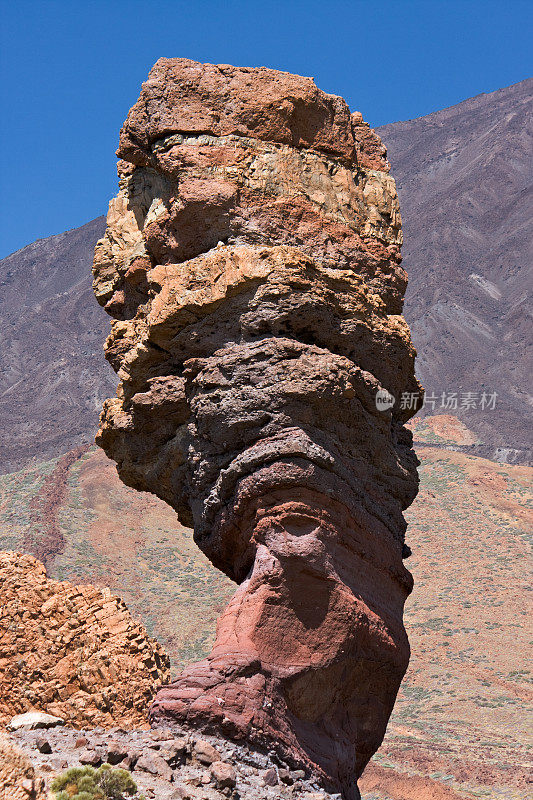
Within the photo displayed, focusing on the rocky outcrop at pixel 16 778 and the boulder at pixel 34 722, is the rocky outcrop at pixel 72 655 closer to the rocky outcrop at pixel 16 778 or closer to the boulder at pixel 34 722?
the boulder at pixel 34 722

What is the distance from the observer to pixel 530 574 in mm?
35406

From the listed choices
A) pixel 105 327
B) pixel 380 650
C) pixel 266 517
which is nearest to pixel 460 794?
pixel 380 650

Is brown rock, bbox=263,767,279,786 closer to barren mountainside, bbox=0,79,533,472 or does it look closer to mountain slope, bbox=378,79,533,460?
barren mountainside, bbox=0,79,533,472

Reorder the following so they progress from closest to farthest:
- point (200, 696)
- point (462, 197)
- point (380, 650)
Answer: point (200, 696)
point (380, 650)
point (462, 197)

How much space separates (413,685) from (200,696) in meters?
22.1

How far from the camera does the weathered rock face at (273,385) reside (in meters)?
7.94

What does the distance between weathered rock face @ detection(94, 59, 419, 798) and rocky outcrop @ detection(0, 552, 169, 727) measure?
1372mm

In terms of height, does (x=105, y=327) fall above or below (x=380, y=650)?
above

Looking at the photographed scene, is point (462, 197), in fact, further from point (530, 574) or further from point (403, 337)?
point (403, 337)

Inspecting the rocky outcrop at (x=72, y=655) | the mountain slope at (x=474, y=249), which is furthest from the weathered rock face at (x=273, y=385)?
the mountain slope at (x=474, y=249)

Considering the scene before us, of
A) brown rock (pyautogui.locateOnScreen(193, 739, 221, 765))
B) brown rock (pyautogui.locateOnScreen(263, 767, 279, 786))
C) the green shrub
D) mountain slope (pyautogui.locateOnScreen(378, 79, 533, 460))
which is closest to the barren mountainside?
mountain slope (pyautogui.locateOnScreen(378, 79, 533, 460))

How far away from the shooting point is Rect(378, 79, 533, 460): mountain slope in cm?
8725

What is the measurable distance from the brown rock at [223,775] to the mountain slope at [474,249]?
2738 inches

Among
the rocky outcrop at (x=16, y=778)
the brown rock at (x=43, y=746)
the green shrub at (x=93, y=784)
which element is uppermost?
the rocky outcrop at (x=16, y=778)
